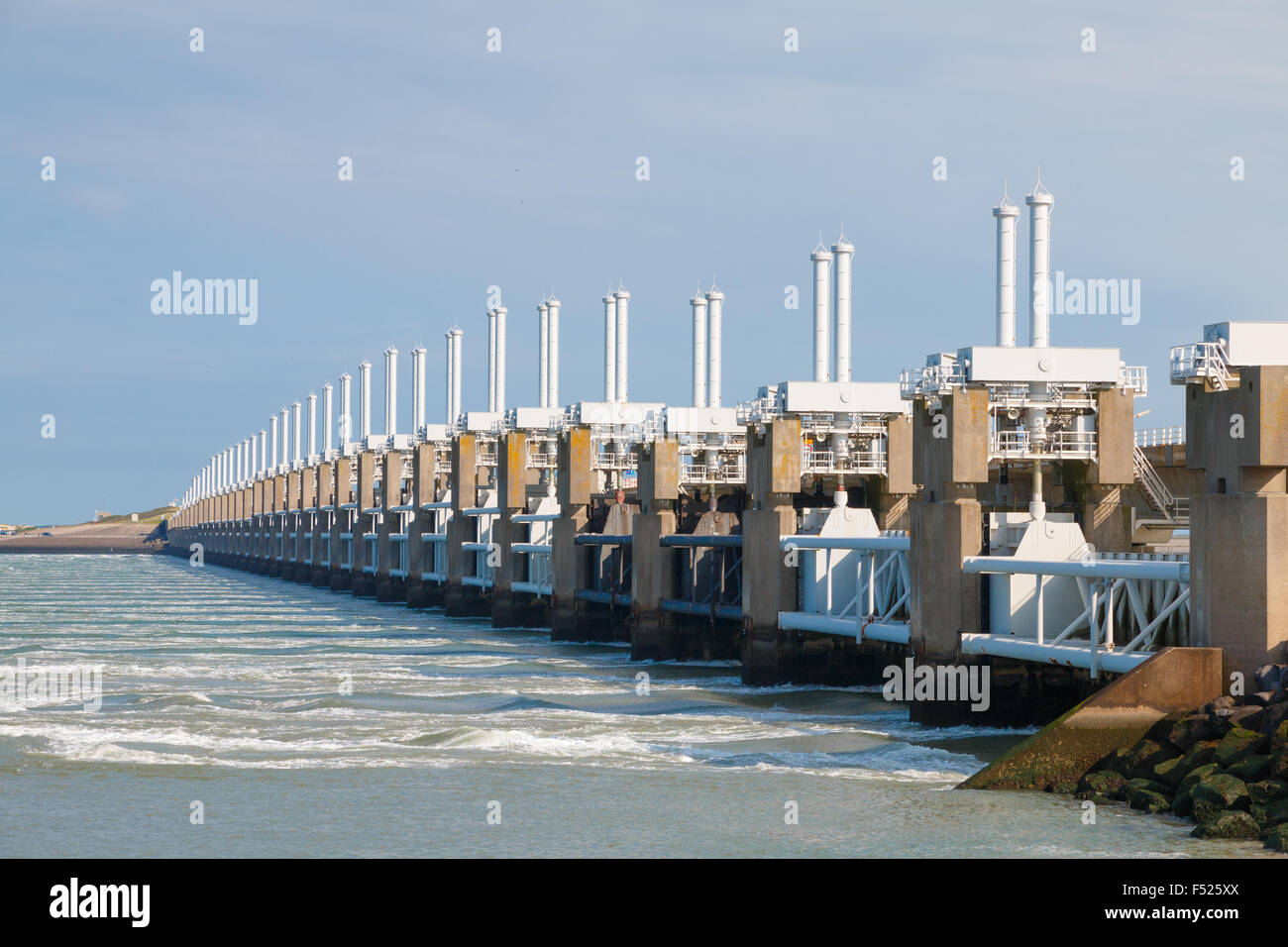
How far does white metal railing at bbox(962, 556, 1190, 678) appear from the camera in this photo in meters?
32.5

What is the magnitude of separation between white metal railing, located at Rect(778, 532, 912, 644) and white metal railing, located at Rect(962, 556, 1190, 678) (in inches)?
183

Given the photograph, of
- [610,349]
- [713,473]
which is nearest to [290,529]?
[610,349]

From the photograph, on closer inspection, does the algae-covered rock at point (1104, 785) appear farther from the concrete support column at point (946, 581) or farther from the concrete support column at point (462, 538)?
the concrete support column at point (462, 538)

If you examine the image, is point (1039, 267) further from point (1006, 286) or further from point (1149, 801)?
point (1149, 801)

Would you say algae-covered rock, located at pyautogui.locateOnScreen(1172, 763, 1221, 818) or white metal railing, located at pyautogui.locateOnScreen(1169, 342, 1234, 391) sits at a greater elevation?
white metal railing, located at pyautogui.locateOnScreen(1169, 342, 1234, 391)

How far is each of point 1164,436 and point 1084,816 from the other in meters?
30.8

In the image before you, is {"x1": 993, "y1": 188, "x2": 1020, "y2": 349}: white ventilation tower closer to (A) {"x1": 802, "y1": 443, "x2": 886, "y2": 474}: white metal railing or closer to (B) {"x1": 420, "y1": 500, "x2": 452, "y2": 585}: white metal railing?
(A) {"x1": 802, "y1": 443, "x2": 886, "y2": 474}: white metal railing

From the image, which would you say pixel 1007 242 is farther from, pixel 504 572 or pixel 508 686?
pixel 504 572

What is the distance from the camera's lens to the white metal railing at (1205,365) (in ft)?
104

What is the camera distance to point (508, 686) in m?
52.2

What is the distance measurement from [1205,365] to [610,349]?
58.3 m

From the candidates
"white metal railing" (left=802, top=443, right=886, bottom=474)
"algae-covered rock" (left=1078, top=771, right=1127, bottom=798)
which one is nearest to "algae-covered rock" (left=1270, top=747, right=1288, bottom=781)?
"algae-covered rock" (left=1078, top=771, right=1127, bottom=798)
